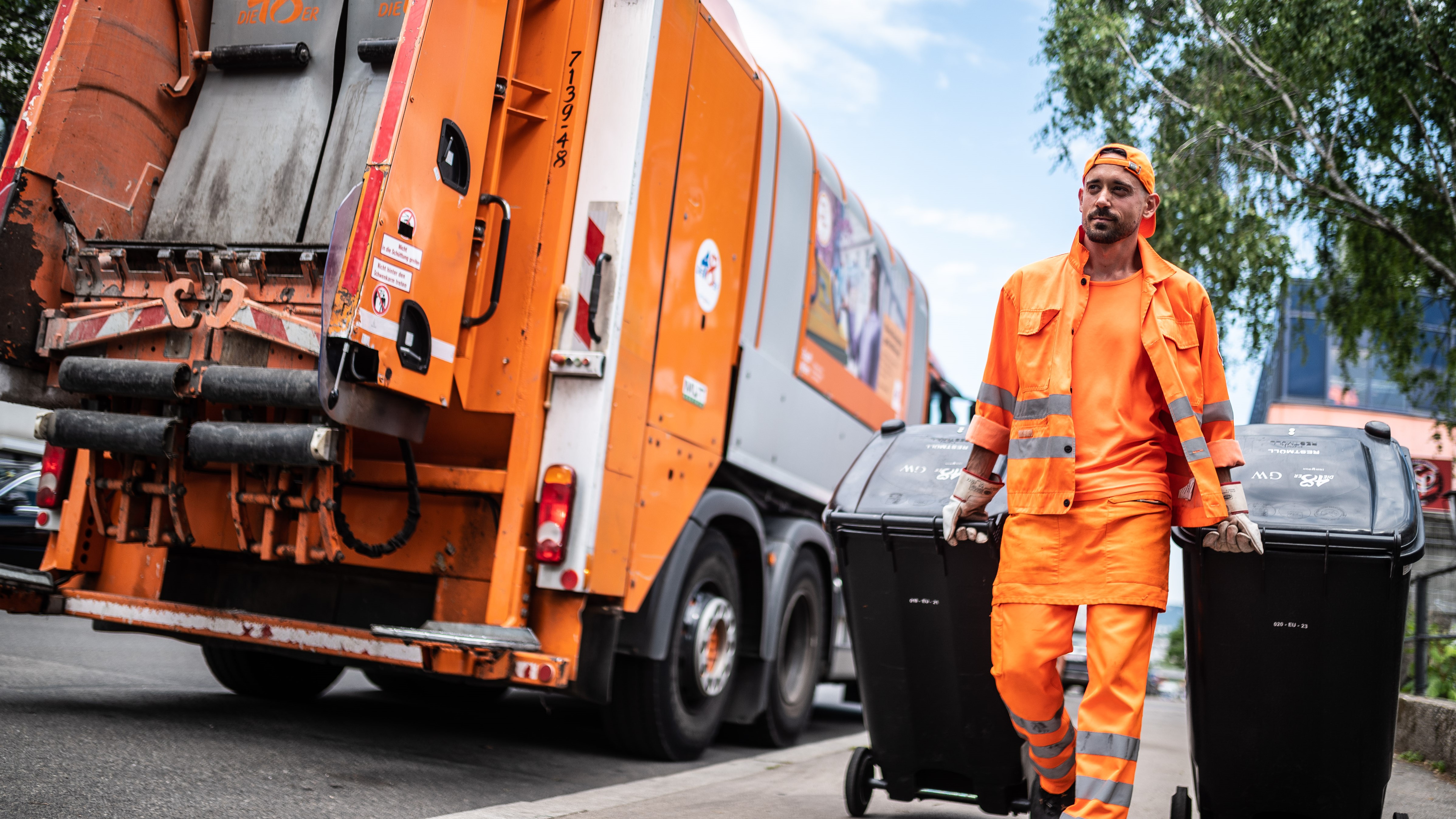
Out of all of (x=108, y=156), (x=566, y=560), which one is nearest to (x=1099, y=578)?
(x=566, y=560)

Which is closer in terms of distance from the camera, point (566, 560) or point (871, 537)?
point (871, 537)

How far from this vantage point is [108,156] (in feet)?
14.5

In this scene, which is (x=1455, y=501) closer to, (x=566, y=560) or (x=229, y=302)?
(x=566, y=560)

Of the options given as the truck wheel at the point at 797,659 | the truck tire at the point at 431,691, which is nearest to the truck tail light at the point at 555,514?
the truck wheel at the point at 797,659

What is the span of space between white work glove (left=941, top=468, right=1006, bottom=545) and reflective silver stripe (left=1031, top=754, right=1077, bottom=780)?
2.01 ft

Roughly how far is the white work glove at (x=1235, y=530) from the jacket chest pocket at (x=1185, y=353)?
0.78ft

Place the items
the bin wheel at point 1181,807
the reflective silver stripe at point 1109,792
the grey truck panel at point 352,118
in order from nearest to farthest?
1. the reflective silver stripe at point 1109,792
2. the bin wheel at point 1181,807
3. the grey truck panel at point 352,118

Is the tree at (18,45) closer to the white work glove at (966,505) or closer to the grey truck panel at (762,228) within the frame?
the grey truck panel at (762,228)

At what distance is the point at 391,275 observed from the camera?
3.73 meters

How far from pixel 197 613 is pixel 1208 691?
11.2 feet

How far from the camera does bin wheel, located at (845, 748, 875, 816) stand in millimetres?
4047

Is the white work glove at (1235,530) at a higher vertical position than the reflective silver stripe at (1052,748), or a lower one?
higher

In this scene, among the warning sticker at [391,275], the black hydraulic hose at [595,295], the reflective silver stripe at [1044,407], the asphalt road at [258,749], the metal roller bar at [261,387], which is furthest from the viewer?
the black hydraulic hose at [595,295]

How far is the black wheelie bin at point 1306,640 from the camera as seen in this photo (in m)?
3.15
